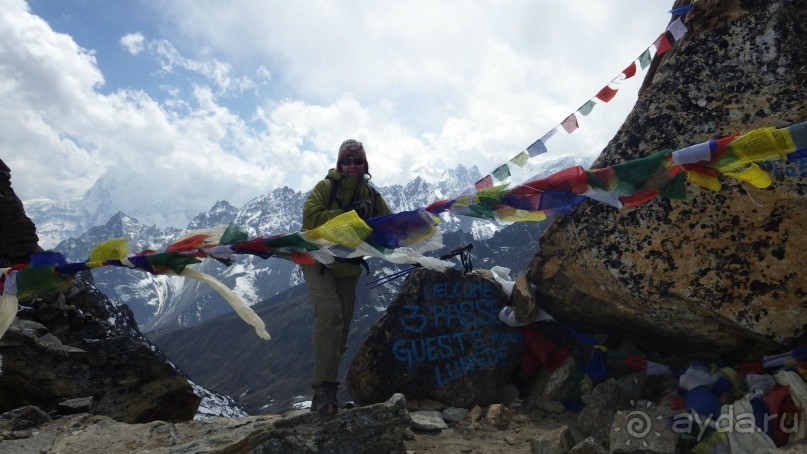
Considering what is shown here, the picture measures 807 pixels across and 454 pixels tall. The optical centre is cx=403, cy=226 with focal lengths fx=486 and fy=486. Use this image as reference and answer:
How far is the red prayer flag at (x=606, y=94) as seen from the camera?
9.70 m

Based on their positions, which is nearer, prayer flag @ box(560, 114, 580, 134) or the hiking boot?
the hiking boot

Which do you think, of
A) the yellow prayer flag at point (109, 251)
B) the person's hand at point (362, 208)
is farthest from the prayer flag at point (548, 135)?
the yellow prayer flag at point (109, 251)

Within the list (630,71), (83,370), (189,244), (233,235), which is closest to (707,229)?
(630,71)

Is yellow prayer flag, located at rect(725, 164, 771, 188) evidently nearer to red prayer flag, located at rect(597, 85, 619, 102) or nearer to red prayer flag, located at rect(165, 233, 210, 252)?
red prayer flag, located at rect(165, 233, 210, 252)

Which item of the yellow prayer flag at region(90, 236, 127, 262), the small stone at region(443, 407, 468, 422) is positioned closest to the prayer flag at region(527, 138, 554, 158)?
the small stone at region(443, 407, 468, 422)

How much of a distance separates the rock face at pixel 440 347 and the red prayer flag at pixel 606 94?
4.92 meters

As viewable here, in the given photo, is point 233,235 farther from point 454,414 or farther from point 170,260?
point 454,414

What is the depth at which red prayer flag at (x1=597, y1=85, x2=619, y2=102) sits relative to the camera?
970 centimetres

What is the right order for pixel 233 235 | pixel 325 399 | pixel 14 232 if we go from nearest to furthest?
pixel 233 235, pixel 325 399, pixel 14 232

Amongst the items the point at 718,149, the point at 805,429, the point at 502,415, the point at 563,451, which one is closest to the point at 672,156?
the point at 718,149

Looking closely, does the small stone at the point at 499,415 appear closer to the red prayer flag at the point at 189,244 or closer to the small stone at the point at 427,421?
the small stone at the point at 427,421

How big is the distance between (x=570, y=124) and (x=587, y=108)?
457mm

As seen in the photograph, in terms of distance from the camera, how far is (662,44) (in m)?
7.46

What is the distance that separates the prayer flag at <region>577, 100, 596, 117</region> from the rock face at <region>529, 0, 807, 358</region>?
Answer: 322 centimetres
